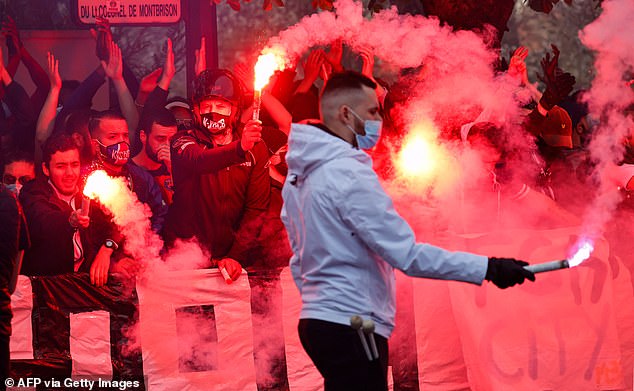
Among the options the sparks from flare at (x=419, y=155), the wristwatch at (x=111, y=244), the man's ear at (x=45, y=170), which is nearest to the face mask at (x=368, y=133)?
the sparks from flare at (x=419, y=155)

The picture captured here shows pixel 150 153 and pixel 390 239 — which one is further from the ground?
pixel 150 153

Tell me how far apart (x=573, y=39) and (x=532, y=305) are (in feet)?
7.79

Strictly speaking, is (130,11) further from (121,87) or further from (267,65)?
(267,65)

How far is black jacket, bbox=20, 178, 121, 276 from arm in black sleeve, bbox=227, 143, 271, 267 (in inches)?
38.1

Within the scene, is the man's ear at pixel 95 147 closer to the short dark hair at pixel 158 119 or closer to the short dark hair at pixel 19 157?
the short dark hair at pixel 158 119

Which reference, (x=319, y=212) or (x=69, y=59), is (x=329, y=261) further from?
(x=69, y=59)

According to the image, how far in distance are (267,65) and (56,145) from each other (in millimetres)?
1798

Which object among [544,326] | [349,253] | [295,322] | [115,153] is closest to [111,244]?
[115,153]

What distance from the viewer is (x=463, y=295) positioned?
22.0 feet

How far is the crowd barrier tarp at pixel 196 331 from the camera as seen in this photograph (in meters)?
6.94

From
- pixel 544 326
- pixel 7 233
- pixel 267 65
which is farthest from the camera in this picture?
pixel 267 65

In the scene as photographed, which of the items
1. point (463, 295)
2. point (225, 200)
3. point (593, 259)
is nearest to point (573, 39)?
point (593, 259)

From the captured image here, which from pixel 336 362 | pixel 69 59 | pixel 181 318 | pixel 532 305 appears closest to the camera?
pixel 336 362

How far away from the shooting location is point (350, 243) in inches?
146
